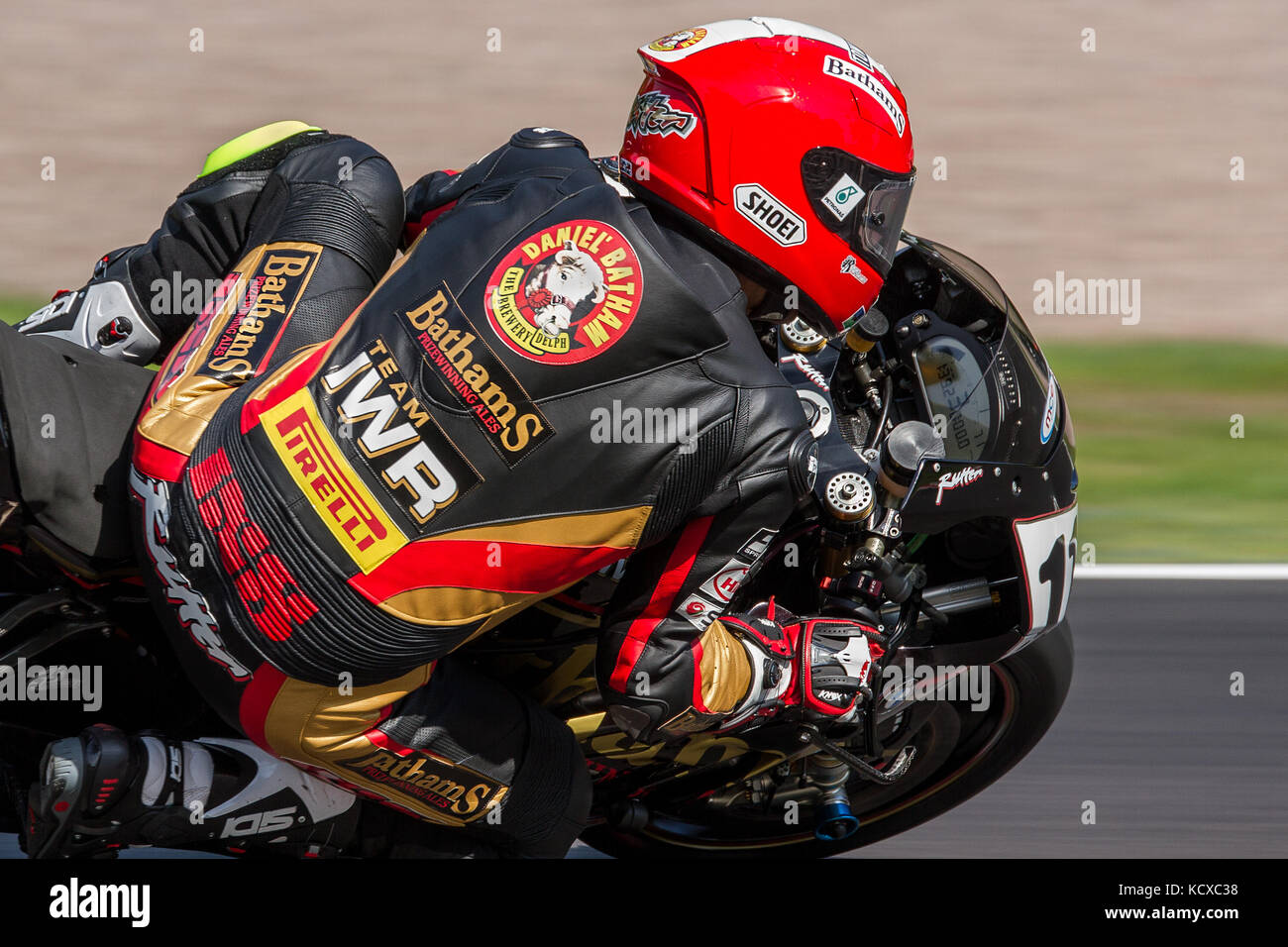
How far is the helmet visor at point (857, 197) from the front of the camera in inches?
114

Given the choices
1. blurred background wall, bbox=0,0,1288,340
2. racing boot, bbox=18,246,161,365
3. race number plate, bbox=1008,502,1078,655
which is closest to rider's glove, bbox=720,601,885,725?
race number plate, bbox=1008,502,1078,655

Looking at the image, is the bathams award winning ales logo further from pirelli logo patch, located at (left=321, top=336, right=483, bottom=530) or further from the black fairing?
the black fairing

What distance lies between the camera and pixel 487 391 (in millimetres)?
2658

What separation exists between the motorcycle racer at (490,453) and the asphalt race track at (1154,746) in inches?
46.8

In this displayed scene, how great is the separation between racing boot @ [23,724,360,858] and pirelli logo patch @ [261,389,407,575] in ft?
2.25

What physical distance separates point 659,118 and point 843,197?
1.24 ft

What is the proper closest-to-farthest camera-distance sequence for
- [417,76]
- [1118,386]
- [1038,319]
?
[1118,386] < [1038,319] < [417,76]

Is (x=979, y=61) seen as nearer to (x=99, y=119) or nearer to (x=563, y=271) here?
(x=99, y=119)

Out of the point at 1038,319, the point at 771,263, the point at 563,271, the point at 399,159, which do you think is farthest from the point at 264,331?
the point at 399,159

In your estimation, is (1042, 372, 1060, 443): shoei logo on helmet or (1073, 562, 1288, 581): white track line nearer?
(1042, 372, 1060, 443): shoei logo on helmet

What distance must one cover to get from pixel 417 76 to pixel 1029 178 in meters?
3.93

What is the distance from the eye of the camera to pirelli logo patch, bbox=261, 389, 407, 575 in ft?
8.83

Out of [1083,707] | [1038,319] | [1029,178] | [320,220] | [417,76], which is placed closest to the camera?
[320,220]

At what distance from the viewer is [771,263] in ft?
9.59
